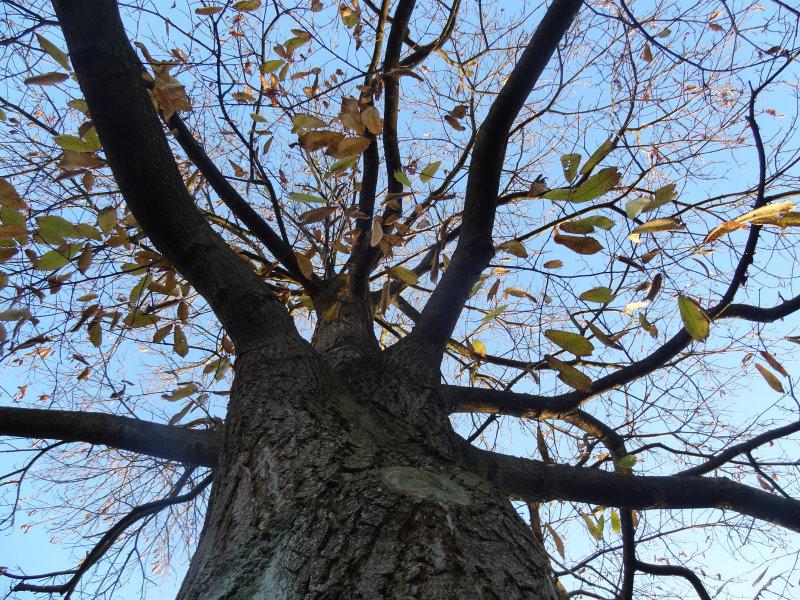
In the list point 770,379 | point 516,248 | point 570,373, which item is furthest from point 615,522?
point 516,248

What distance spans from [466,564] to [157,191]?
4.33 ft

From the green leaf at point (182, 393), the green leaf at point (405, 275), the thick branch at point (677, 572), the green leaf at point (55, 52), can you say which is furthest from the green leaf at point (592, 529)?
the green leaf at point (55, 52)

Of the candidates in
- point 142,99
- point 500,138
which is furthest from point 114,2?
point 500,138

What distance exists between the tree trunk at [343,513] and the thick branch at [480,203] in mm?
575

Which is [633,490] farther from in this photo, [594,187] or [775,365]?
[594,187]

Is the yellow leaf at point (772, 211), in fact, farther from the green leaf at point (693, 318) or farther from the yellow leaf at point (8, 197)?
the yellow leaf at point (8, 197)

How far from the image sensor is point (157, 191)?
1527mm

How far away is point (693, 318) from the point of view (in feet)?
4.70

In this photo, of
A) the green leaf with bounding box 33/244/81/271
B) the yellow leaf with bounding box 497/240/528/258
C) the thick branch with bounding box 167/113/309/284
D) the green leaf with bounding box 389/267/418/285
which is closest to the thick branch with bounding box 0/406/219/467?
the green leaf with bounding box 33/244/81/271

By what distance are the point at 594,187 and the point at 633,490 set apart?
3.61 ft

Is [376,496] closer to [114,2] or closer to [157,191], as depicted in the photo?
[157,191]

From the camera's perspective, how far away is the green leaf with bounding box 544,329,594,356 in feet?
4.91

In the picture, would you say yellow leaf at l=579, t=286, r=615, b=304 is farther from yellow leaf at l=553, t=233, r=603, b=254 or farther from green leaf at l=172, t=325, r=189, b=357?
green leaf at l=172, t=325, r=189, b=357

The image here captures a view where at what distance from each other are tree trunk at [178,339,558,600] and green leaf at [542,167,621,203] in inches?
29.3
